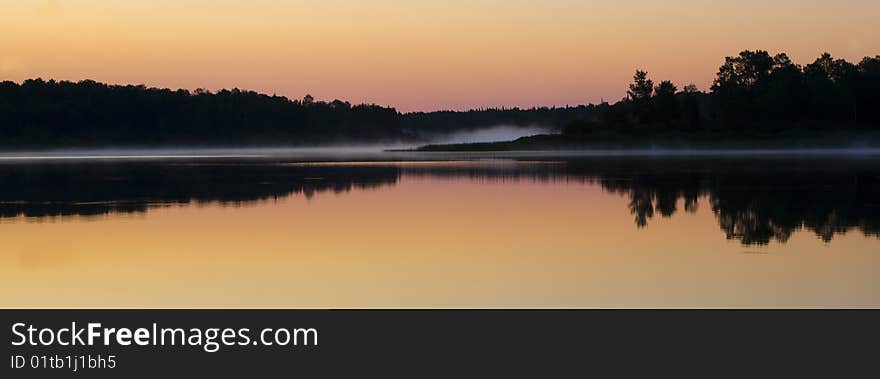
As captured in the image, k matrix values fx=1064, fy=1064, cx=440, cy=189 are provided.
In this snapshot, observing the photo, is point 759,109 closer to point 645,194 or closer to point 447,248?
point 645,194

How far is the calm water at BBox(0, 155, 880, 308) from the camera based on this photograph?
45.9 ft

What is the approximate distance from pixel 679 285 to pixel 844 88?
12960 cm

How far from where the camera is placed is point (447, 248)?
1894 cm

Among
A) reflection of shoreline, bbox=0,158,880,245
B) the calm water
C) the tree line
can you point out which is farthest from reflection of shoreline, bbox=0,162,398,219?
the tree line

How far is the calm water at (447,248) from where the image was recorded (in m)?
14.0
